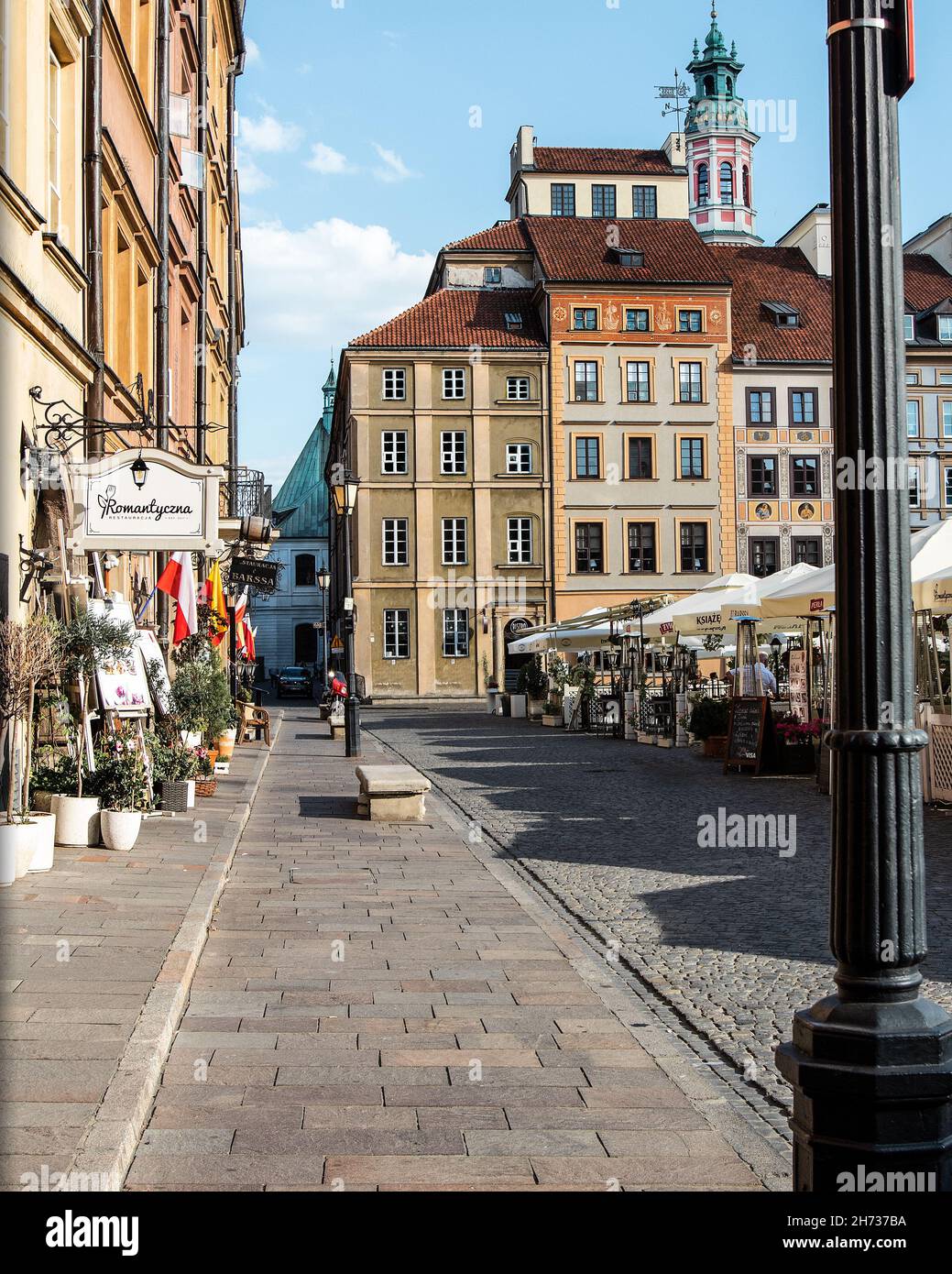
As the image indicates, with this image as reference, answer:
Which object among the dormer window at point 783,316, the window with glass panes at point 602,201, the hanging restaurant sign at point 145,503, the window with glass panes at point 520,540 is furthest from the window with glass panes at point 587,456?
the hanging restaurant sign at point 145,503

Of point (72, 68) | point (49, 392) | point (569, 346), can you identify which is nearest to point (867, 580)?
point (49, 392)

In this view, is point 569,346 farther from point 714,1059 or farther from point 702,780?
point 714,1059

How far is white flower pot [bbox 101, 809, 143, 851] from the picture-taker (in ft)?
35.9

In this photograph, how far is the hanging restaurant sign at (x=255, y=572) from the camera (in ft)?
82.1

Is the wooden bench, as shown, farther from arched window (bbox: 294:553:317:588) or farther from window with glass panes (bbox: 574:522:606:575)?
arched window (bbox: 294:553:317:588)

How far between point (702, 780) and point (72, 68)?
37.7ft

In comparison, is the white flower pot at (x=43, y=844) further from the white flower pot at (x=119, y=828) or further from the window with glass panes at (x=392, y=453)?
the window with glass panes at (x=392, y=453)

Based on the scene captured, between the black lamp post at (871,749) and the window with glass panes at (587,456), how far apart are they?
5233 cm

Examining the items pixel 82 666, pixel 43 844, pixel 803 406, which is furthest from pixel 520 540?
pixel 43 844

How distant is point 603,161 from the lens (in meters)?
63.5

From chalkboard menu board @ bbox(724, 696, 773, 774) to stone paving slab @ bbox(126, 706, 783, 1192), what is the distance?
34.1ft

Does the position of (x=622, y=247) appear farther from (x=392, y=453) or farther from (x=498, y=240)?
(x=392, y=453)

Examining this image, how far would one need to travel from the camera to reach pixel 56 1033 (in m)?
5.54

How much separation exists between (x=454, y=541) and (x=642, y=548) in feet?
24.0
